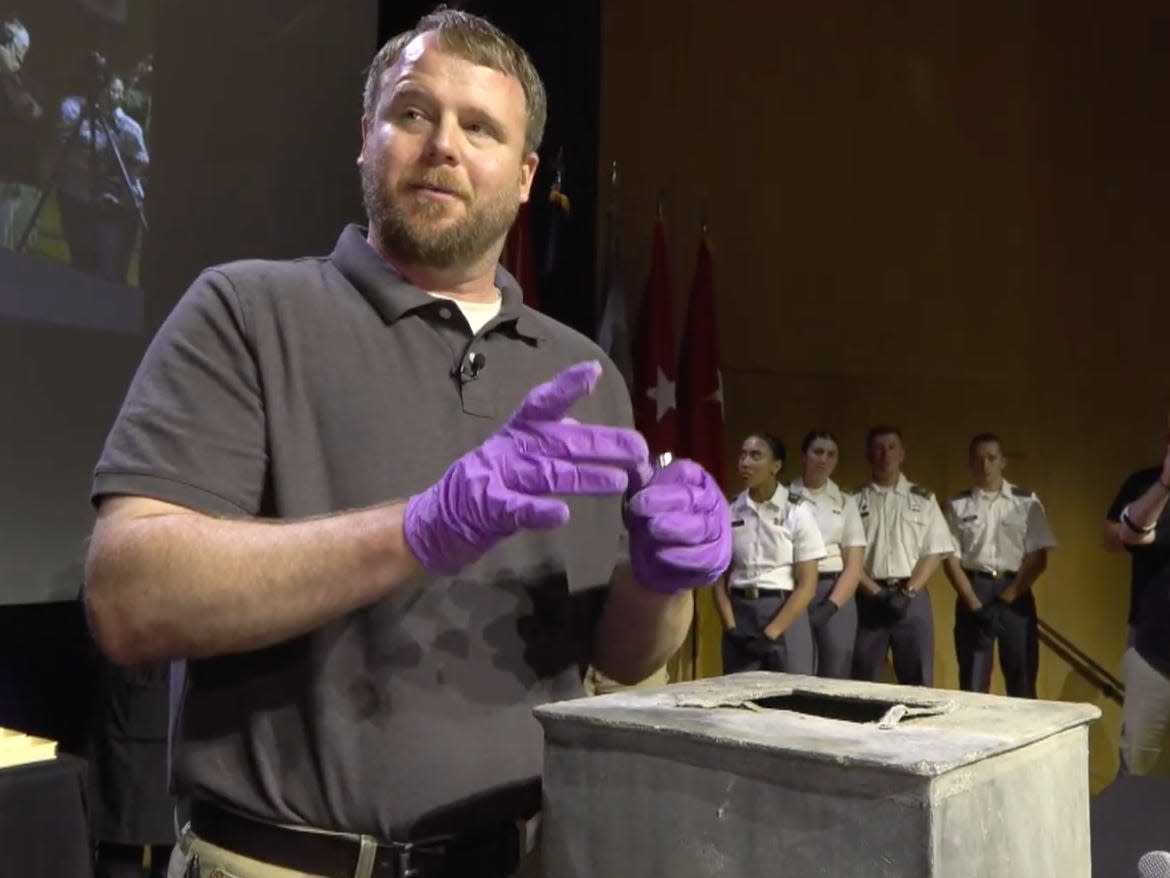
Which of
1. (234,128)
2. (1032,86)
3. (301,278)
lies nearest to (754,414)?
(1032,86)

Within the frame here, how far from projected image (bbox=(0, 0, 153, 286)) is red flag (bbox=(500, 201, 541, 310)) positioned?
1410 millimetres

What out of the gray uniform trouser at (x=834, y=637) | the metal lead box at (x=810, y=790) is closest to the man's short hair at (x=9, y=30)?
the metal lead box at (x=810, y=790)

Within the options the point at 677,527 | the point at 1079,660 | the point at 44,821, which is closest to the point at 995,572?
the point at 1079,660

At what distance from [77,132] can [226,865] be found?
93.0 inches

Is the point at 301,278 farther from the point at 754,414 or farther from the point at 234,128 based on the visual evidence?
the point at 754,414

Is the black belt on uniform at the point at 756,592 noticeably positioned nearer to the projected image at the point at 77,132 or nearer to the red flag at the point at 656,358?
the red flag at the point at 656,358

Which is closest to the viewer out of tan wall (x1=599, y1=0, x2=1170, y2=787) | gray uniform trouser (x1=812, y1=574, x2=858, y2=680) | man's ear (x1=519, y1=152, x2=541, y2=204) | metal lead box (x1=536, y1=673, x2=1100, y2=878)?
metal lead box (x1=536, y1=673, x2=1100, y2=878)

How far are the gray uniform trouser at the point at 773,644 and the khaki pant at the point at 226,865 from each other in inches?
140

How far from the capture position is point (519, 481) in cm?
79

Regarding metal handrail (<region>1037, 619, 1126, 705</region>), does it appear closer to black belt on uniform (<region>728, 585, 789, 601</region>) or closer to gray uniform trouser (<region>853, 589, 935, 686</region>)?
gray uniform trouser (<region>853, 589, 935, 686</region>)

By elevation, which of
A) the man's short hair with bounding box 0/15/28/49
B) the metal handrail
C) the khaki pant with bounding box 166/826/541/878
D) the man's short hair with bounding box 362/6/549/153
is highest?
the man's short hair with bounding box 0/15/28/49

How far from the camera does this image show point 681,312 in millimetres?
5379

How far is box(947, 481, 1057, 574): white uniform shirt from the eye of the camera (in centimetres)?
487

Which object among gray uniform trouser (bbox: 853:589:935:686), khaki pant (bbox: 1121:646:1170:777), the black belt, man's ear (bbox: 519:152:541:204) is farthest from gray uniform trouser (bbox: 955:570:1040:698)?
the black belt
